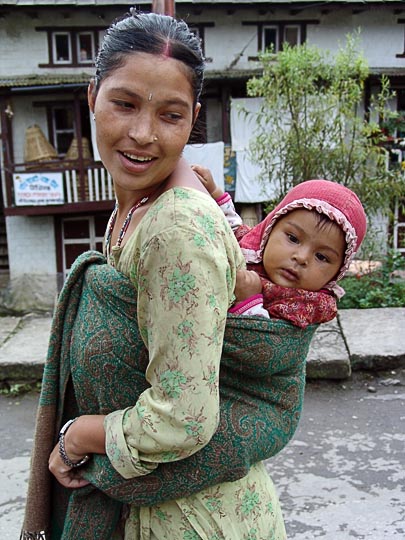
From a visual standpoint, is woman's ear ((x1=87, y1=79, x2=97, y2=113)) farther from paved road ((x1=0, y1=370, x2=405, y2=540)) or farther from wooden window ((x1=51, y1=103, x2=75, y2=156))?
wooden window ((x1=51, y1=103, x2=75, y2=156))

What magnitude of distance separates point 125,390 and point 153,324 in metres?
Answer: 0.20

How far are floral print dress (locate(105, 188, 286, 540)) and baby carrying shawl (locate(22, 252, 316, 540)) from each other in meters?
0.06

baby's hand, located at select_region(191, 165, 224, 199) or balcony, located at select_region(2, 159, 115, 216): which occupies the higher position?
baby's hand, located at select_region(191, 165, 224, 199)

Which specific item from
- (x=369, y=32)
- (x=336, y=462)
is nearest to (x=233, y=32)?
(x=369, y=32)

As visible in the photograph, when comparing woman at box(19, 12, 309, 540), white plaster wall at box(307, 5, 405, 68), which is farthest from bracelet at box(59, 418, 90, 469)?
white plaster wall at box(307, 5, 405, 68)

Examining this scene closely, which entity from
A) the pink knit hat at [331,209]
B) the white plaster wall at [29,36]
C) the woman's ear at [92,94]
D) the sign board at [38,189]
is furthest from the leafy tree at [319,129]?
the white plaster wall at [29,36]

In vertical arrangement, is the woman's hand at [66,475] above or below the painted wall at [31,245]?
above

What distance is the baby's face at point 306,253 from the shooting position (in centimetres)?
120

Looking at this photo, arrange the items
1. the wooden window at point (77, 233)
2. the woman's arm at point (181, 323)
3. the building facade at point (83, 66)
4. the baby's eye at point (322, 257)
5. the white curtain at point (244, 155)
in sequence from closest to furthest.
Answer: the woman's arm at point (181, 323), the baby's eye at point (322, 257), the building facade at point (83, 66), the white curtain at point (244, 155), the wooden window at point (77, 233)

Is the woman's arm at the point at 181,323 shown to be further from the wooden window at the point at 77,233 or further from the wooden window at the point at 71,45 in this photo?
the wooden window at the point at 77,233

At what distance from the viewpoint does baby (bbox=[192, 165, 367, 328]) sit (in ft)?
3.74

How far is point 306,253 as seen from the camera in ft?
3.91

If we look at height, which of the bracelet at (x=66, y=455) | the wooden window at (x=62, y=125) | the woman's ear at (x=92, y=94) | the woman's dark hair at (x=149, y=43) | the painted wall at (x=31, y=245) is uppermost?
the wooden window at (x=62, y=125)

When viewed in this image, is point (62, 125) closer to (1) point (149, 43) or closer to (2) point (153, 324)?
(1) point (149, 43)
